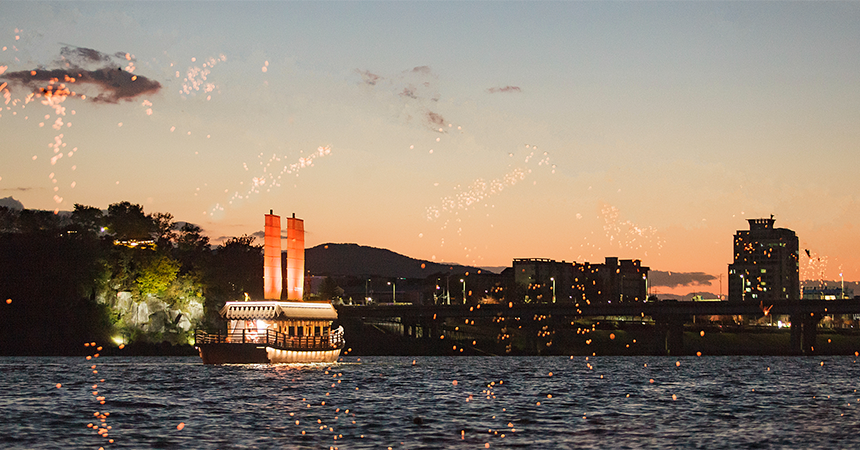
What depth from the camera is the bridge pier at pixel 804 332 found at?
613 feet

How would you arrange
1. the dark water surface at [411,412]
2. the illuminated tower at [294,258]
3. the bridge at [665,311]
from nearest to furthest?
the dark water surface at [411,412], the illuminated tower at [294,258], the bridge at [665,311]

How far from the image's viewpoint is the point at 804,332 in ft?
617

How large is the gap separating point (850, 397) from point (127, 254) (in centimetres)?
12009

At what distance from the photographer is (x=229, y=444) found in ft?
129

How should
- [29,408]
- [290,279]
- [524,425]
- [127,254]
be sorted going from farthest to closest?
[127,254] < [290,279] < [29,408] < [524,425]

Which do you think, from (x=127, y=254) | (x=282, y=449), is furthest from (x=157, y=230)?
(x=282, y=449)

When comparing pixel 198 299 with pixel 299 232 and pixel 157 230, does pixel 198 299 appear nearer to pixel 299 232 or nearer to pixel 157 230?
pixel 157 230

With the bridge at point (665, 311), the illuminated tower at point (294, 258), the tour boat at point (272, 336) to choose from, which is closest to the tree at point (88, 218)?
the bridge at point (665, 311)

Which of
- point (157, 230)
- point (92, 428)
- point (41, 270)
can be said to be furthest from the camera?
point (157, 230)

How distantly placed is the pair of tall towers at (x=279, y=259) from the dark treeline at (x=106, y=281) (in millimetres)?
39913

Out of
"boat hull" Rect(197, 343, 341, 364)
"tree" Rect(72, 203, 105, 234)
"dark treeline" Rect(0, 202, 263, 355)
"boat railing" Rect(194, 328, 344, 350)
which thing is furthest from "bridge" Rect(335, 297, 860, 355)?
"boat hull" Rect(197, 343, 341, 364)

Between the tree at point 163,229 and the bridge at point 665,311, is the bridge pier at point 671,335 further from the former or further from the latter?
the tree at point 163,229

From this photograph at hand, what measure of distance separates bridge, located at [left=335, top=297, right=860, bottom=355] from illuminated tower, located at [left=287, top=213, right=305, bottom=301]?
58.4m

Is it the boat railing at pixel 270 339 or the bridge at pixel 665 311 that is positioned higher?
the bridge at pixel 665 311
